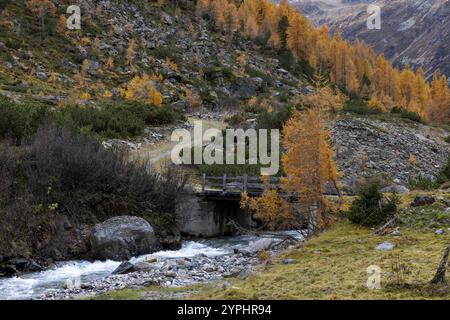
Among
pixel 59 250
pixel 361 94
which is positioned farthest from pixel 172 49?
pixel 59 250

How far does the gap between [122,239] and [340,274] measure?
10.4 metres

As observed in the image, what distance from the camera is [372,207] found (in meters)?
18.5

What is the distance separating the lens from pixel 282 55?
94.3 meters

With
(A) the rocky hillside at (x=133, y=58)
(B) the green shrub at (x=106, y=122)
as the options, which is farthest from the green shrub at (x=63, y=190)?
(A) the rocky hillside at (x=133, y=58)

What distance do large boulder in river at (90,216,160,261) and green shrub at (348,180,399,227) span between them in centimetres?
838

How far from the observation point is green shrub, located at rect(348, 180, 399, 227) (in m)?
18.2

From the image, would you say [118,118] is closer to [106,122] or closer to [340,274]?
[106,122]

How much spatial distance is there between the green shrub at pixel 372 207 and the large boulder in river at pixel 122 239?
8381 mm

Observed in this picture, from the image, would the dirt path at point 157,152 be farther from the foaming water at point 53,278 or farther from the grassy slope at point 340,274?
the grassy slope at point 340,274

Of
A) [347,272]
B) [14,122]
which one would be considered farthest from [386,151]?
[347,272]

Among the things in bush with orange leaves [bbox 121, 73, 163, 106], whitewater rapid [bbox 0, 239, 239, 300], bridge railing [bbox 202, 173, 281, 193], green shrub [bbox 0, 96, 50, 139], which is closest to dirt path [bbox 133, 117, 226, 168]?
bridge railing [bbox 202, 173, 281, 193]

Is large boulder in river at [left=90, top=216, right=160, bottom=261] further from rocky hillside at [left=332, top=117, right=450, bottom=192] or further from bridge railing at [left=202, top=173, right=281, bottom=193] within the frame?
rocky hillside at [left=332, top=117, right=450, bottom=192]
